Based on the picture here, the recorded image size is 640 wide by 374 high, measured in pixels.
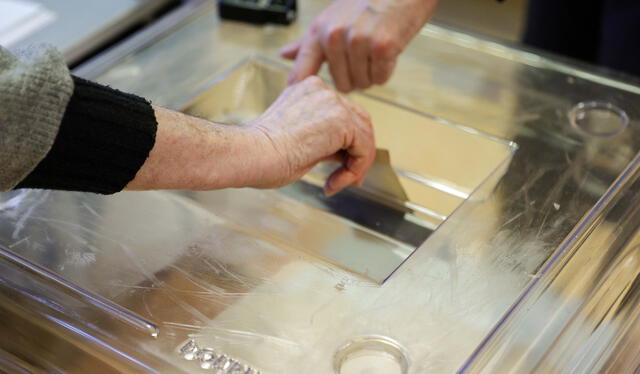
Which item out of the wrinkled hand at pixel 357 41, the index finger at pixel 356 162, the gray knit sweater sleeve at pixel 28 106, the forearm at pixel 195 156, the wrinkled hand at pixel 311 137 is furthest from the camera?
the wrinkled hand at pixel 357 41

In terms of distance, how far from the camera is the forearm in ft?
2.37

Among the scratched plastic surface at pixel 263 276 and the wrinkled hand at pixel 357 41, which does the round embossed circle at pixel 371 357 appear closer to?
the scratched plastic surface at pixel 263 276

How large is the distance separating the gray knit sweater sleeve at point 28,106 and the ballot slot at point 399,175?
1.26ft

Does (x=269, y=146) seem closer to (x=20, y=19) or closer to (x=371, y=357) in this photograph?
(x=371, y=357)

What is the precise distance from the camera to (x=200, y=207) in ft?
2.89

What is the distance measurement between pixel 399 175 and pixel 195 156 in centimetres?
37

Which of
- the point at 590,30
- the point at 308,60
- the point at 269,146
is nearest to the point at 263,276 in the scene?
the point at 269,146

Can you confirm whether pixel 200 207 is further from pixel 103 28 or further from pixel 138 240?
pixel 103 28

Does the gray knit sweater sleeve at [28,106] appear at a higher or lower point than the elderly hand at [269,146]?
higher

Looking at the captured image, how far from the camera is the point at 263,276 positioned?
78 centimetres

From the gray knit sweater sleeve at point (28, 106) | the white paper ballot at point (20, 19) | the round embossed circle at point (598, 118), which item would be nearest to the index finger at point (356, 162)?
the round embossed circle at point (598, 118)

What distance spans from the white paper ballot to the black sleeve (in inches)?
22.4

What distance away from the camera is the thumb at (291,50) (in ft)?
3.59

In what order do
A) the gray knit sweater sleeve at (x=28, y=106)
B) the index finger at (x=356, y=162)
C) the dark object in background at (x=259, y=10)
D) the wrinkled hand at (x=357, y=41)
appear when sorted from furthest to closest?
the dark object in background at (x=259, y=10)
the wrinkled hand at (x=357, y=41)
the index finger at (x=356, y=162)
the gray knit sweater sleeve at (x=28, y=106)
